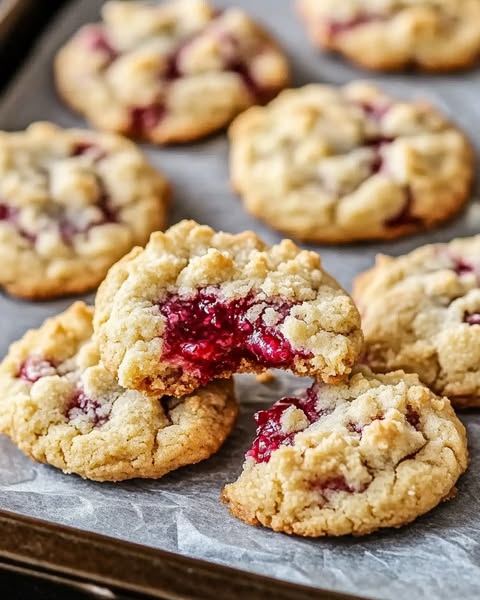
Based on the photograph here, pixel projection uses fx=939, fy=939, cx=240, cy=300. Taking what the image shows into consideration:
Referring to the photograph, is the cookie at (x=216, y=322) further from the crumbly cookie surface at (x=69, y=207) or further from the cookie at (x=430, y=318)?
the crumbly cookie surface at (x=69, y=207)

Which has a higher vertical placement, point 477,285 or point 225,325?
point 225,325

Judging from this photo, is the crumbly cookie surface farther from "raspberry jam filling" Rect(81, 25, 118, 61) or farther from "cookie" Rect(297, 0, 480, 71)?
"cookie" Rect(297, 0, 480, 71)

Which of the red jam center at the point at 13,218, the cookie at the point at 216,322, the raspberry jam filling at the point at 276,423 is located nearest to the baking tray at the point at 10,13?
the red jam center at the point at 13,218

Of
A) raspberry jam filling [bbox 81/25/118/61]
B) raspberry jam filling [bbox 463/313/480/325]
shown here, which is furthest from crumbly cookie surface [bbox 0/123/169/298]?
raspberry jam filling [bbox 463/313/480/325]

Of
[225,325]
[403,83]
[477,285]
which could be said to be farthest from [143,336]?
[403,83]

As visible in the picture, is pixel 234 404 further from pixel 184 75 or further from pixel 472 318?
pixel 184 75

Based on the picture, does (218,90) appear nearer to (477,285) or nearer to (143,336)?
(477,285)

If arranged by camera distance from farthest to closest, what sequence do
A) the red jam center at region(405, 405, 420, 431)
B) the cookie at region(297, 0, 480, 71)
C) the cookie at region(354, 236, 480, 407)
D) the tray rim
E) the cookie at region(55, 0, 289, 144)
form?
the cookie at region(297, 0, 480, 71)
the cookie at region(55, 0, 289, 144)
the cookie at region(354, 236, 480, 407)
the red jam center at region(405, 405, 420, 431)
the tray rim

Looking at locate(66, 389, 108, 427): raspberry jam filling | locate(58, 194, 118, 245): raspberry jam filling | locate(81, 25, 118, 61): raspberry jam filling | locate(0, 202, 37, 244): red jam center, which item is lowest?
locate(66, 389, 108, 427): raspberry jam filling
